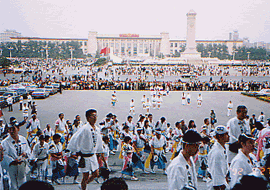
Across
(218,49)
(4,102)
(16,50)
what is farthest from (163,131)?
(218,49)

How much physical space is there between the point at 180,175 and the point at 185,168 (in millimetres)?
112

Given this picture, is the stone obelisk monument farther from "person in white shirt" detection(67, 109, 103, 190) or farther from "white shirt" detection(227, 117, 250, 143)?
"person in white shirt" detection(67, 109, 103, 190)

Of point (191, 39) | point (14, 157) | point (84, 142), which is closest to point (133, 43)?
point (191, 39)

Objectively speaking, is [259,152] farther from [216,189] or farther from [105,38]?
[105,38]

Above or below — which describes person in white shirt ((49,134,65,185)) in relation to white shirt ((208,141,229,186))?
below

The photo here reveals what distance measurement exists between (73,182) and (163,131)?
402 cm

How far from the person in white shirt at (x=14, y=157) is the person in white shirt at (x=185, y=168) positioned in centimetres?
306

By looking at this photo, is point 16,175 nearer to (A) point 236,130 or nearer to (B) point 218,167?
(B) point 218,167

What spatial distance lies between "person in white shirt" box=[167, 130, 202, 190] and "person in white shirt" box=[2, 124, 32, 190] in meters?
3.06

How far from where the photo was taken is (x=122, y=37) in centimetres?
14288

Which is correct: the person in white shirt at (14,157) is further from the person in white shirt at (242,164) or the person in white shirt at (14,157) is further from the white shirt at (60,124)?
the white shirt at (60,124)

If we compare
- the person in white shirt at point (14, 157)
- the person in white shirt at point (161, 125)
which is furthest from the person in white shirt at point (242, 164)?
the person in white shirt at point (161, 125)

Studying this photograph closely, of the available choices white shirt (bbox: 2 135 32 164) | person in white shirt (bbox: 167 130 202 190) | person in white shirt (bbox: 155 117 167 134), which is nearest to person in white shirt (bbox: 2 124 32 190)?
white shirt (bbox: 2 135 32 164)

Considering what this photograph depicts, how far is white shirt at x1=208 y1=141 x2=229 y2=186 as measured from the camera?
3305 millimetres
